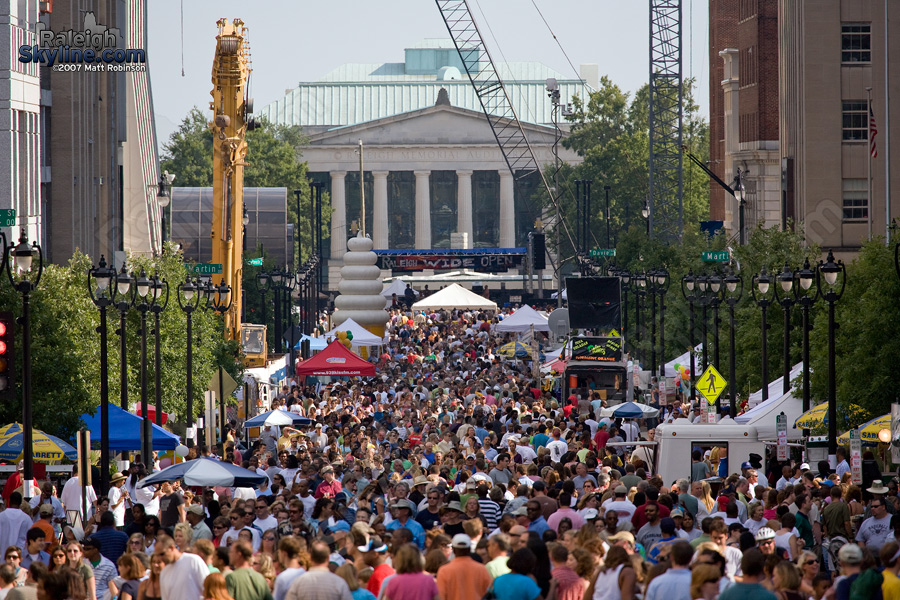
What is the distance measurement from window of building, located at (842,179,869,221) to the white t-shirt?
45.0m

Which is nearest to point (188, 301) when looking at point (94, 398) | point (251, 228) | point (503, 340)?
point (94, 398)

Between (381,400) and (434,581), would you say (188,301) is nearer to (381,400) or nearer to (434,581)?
(381,400)

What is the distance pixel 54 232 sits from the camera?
44406 millimetres

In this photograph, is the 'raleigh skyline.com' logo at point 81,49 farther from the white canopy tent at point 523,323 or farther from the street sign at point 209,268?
the white canopy tent at point 523,323

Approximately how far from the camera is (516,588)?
10.8 meters

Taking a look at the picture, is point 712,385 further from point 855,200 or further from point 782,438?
point 855,200

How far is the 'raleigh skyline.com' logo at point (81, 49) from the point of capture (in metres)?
40.6

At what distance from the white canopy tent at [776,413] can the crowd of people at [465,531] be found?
1.41m

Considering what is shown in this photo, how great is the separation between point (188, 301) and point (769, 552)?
20538 millimetres

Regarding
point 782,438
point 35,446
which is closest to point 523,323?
point 782,438

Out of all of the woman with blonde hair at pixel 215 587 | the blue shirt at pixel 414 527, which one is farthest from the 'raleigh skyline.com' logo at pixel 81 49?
the woman with blonde hair at pixel 215 587

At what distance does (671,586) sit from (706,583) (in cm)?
49

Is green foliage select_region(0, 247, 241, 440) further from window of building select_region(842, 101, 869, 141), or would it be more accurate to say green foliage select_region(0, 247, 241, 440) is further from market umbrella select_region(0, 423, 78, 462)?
window of building select_region(842, 101, 869, 141)

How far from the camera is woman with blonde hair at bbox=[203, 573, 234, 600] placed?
35.6 ft
